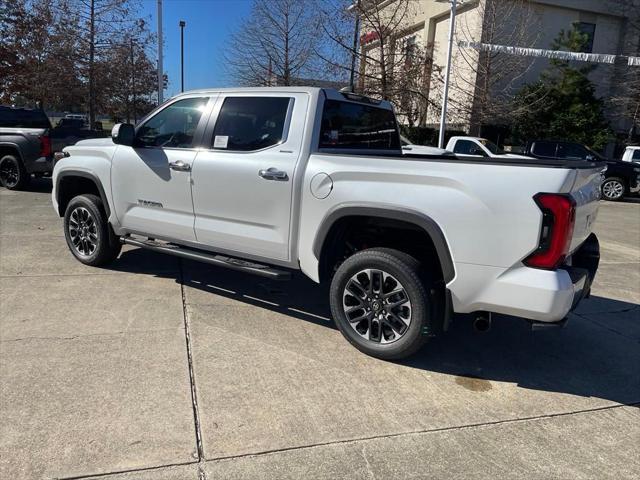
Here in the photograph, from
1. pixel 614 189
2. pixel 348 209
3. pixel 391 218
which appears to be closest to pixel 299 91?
pixel 348 209

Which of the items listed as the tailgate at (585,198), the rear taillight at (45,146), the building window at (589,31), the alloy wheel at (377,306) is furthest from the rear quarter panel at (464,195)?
the building window at (589,31)

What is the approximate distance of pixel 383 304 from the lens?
3789 mm

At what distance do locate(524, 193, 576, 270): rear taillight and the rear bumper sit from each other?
8cm

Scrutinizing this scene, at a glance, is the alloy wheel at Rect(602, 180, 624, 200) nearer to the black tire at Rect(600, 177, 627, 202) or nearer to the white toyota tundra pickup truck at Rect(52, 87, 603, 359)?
the black tire at Rect(600, 177, 627, 202)

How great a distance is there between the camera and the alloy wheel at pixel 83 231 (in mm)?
5707

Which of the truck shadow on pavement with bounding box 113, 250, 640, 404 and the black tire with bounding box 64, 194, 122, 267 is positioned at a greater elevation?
the black tire with bounding box 64, 194, 122, 267

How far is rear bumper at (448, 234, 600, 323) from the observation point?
10.2ft

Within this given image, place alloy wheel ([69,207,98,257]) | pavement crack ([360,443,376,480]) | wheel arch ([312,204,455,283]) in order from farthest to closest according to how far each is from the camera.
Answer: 1. alloy wheel ([69,207,98,257])
2. wheel arch ([312,204,455,283])
3. pavement crack ([360,443,376,480])

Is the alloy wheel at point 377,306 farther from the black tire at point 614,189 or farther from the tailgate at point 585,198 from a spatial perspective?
the black tire at point 614,189

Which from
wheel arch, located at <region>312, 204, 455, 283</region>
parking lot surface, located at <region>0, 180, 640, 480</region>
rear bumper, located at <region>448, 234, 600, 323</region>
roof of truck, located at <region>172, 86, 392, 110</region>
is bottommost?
parking lot surface, located at <region>0, 180, 640, 480</region>

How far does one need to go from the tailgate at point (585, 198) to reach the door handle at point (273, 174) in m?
2.04

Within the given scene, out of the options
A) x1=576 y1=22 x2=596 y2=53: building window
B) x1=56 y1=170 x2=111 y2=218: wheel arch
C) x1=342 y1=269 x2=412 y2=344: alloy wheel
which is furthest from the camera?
x1=576 y1=22 x2=596 y2=53: building window

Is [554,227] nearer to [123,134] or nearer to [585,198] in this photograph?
[585,198]

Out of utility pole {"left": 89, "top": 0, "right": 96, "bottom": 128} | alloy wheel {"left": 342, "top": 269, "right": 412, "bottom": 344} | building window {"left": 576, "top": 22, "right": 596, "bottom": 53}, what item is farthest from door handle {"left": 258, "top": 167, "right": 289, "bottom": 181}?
building window {"left": 576, "top": 22, "right": 596, "bottom": 53}
